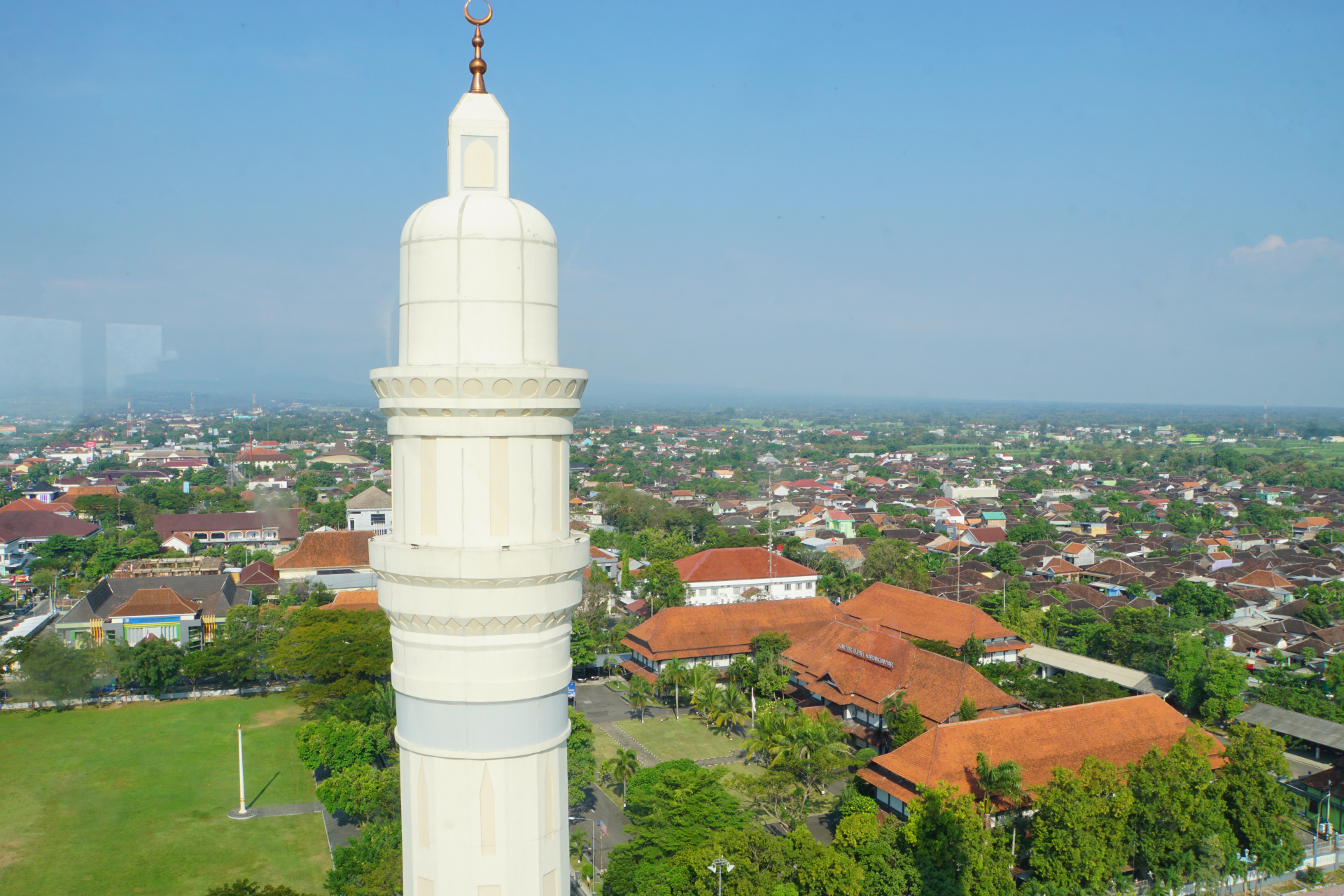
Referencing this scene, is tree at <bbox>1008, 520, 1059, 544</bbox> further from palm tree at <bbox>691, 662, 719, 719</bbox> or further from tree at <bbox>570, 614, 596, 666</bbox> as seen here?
palm tree at <bbox>691, 662, 719, 719</bbox>

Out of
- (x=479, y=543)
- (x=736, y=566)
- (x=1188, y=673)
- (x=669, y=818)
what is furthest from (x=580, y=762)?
(x=736, y=566)

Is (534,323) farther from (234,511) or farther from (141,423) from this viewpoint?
(141,423)

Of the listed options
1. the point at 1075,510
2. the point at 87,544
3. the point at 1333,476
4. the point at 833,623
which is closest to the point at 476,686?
the point at 833,623

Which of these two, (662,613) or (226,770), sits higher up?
(662,613)

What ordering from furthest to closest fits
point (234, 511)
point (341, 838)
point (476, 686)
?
point (234, 511) → point (341, 838) → point (476, 686)

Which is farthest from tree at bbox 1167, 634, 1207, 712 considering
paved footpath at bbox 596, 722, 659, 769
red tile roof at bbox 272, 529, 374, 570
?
red tile roof at bbox 272, 529, 374, 570

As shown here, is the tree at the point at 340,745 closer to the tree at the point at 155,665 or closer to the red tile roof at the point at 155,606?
the tree at the point at 155,665
